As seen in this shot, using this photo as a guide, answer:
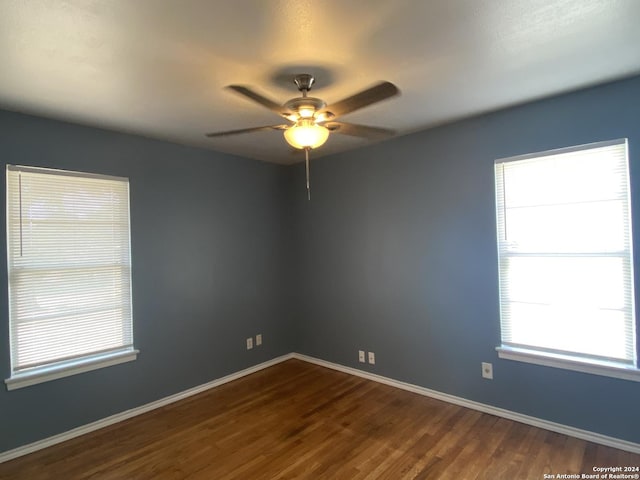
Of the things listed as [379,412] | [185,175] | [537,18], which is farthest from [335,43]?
[379,412]

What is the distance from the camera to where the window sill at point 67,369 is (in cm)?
248

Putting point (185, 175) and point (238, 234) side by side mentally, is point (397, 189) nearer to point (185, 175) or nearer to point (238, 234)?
point (238, 234)

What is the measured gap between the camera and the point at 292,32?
5.36 ft

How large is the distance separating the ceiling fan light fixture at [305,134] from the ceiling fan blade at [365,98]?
13cm

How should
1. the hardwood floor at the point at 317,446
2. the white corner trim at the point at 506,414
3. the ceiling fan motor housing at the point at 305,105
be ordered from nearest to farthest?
1. the ceiling fan motor housing at the point at 305,105
2. the hardwood floor at the point at 317,446
3. the white corner trim at the point at 506,414

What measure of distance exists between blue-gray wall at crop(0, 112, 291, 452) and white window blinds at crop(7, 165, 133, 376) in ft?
0.26

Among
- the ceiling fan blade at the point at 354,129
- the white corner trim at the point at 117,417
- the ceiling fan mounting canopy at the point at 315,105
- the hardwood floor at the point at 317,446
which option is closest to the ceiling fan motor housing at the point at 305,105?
the ceiling fan mounting canopy at the point at 315,105

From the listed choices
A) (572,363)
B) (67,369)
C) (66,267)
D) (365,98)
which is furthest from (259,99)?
(572,363)

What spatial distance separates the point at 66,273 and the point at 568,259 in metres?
3.85

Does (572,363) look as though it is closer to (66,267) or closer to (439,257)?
(439,257)

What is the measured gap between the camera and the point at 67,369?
267 cm

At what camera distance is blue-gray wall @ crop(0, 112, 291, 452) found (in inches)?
102

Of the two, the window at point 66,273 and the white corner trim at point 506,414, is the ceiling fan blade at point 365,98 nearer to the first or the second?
the window at point 66,273

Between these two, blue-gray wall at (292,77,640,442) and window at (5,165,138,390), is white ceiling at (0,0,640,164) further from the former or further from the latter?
window at (5,165,138,390)
